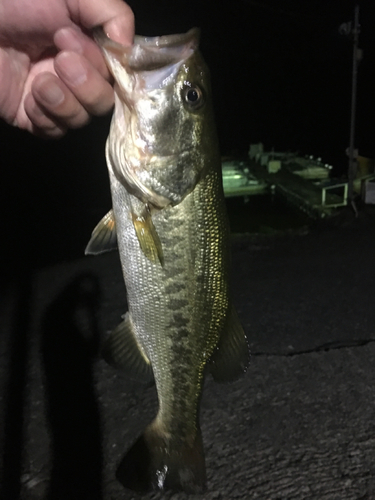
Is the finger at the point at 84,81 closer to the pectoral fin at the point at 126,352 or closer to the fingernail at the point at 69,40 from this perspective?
the fingernail at the point at 69,40

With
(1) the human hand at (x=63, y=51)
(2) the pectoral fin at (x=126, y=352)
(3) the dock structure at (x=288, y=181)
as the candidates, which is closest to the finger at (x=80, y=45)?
(1) the human hand at (x=63, y=51)

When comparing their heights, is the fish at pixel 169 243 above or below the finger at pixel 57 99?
below

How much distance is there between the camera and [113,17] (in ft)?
5.00

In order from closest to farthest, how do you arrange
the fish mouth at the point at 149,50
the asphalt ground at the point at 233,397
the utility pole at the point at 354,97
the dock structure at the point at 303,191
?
the fish mouth at the point at 149,50 → the asphalt ground at the point at 233,397 → the utility pole at the point at 354,97 → the dock structure at the point at 303,191

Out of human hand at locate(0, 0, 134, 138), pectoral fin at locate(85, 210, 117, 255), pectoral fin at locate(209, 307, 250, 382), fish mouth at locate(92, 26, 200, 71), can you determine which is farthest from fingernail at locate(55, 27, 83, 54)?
pectoral fin at locate(209, 307, 250, 382)

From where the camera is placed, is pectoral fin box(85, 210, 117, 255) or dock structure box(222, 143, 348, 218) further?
dock structure box(222, 143, 348, 218)

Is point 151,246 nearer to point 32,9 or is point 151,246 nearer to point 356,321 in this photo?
point 32,9

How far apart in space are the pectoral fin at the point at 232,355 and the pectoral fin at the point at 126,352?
12.4 inches

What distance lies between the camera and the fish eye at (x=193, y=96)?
5.30ft

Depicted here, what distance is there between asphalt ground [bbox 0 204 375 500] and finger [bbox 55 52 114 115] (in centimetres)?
215

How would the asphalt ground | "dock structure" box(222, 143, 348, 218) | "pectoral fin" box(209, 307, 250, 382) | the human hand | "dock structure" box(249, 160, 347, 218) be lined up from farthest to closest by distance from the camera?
"dock structure" box(222, 143, 348, 218) < "dock structure" box(249, 160, 347, 218) < the asphalt ground < "pectoral fin" box(209, 307, 250, 382) < the human hand

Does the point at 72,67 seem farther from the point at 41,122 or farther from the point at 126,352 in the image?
the point at 126,352

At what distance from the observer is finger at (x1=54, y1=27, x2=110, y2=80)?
1.60 metres

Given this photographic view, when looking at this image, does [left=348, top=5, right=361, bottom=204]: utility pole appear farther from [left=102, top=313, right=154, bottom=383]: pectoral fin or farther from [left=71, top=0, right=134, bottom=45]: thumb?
[left=71, top=0, right=134, bottom=45]: thumb
